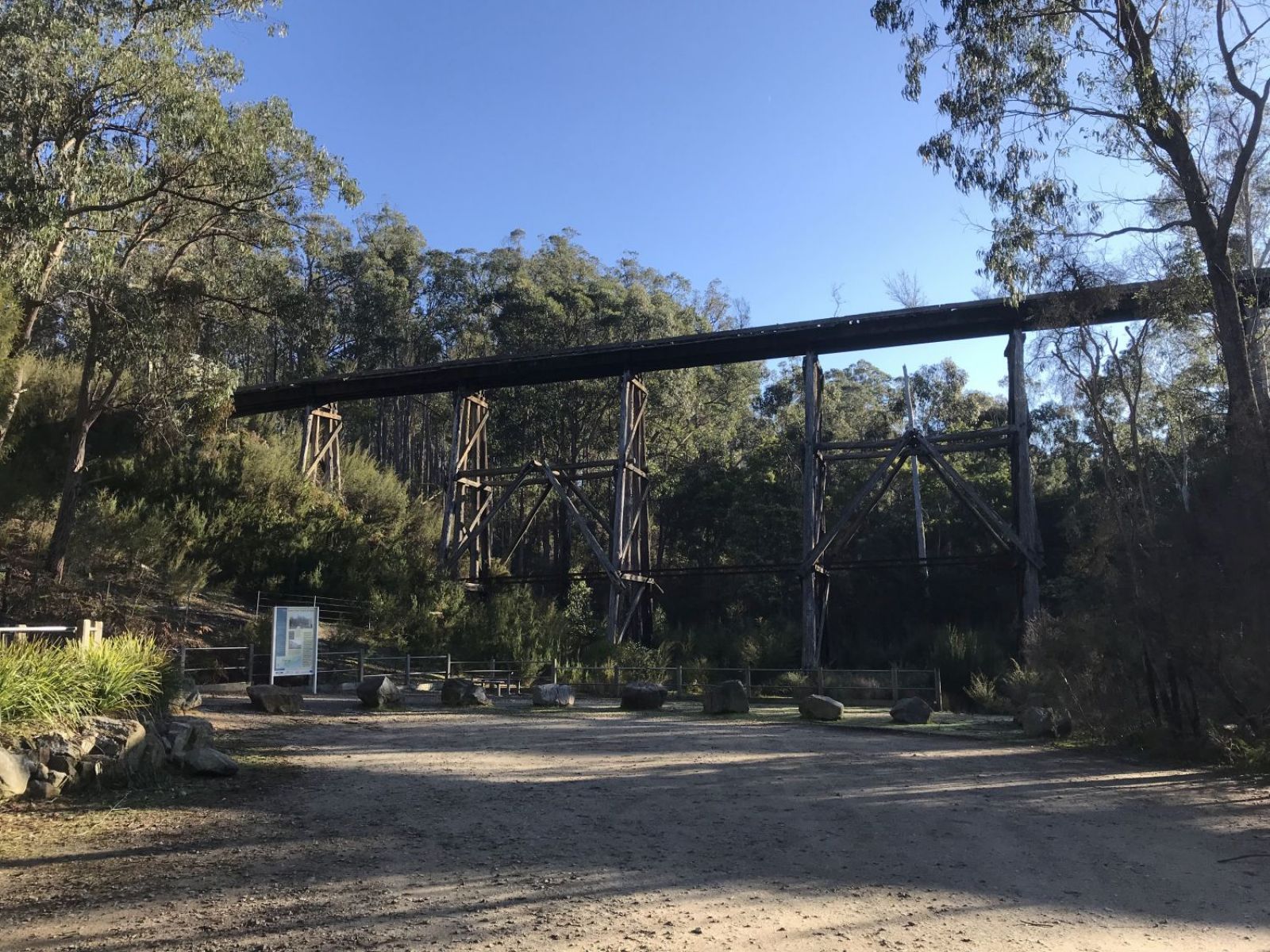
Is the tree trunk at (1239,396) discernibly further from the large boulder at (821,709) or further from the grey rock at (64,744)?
the grey rock at (64,744)

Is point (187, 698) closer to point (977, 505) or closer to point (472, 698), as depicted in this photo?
point (472, 698)

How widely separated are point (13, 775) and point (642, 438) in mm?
20198

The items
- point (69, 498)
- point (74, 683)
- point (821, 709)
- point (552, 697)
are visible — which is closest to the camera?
point (74, 683)

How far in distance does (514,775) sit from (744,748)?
10.2ft

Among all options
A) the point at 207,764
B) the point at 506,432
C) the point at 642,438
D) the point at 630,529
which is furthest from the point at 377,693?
the point at 506,432

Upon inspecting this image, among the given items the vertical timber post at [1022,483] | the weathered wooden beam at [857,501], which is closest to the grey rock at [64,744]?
the weathered wooden beam at [857,501]

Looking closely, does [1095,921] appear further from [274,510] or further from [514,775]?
[274,510]

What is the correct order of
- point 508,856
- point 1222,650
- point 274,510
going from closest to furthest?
point 508,856 < point 1222,650 < point 274,510

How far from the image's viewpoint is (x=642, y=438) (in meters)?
26.1

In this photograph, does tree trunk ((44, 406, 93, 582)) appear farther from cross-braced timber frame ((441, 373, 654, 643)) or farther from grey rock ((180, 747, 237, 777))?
grey rock ((180, 747, 237, 777))

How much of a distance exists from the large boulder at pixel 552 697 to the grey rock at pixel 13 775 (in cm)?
981

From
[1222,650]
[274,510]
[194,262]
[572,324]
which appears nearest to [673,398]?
[572,324]

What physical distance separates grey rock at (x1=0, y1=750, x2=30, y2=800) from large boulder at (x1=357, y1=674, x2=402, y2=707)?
7983 mm

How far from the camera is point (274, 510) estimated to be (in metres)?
25.1
